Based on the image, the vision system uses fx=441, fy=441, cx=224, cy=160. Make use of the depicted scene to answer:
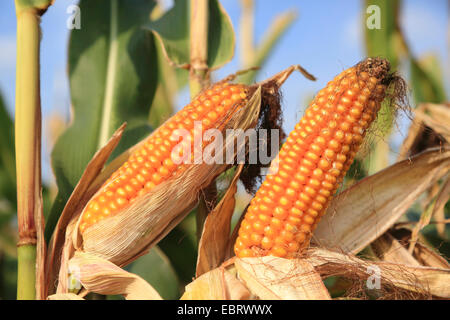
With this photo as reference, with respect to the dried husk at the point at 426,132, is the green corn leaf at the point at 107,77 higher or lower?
higher

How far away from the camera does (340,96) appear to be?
1.21 meters

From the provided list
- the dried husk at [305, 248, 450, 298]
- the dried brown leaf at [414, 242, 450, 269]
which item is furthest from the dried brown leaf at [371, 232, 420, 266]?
the dried husk at [305, 248, 450, 298]

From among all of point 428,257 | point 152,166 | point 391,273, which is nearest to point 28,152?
point 152,166

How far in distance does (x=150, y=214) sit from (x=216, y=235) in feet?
→ 0.64

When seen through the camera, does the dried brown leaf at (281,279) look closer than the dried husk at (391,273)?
Yes

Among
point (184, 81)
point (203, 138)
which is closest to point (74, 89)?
point (184, 81)

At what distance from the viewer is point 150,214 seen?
120 cm

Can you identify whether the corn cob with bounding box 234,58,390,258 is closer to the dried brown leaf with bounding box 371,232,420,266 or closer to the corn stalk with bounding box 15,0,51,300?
the dried brown leaf with bounding box 371,232,420,266

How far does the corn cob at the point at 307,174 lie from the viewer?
1.18 metres

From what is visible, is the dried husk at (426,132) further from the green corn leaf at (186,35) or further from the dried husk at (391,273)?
the green corn leaf at (186,35)

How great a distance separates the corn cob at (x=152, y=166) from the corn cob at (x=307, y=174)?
0.73 ft

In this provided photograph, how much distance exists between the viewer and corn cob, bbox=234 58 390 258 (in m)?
1.18

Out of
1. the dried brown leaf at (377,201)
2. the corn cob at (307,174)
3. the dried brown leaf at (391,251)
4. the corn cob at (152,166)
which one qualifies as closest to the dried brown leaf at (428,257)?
the dried brown leaf at (391,251)
